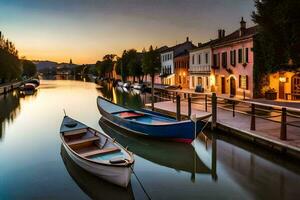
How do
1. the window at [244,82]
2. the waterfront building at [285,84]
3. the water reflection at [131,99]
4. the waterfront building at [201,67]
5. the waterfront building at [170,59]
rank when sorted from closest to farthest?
1. the waterfront building at [285,84]
2. the window at [244,82]
3. the water reflection at [131,99]
4. the waterfront building at [201,67]
5. the waterfront building at [170,59]

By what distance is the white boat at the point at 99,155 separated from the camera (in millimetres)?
10492

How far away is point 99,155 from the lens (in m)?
12.2

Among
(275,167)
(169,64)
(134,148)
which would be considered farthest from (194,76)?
(275,167)

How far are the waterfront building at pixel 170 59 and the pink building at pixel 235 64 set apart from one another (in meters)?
21.4

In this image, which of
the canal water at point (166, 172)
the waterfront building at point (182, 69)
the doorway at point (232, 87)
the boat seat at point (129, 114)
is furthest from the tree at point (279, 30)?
the waterfront building at point (182, 69)

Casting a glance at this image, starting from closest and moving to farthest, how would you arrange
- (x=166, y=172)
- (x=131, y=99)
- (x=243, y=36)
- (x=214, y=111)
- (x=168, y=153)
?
1. (x=166, y=172)
2. (x=168, y=153)
3. (x=214, y=111)
4. (x=243, y=36)
5. (x=131, y=99)

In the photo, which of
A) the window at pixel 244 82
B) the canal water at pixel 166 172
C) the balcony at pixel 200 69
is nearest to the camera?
the canal water at pixel 166 172

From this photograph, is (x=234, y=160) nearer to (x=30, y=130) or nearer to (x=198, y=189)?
(x=198, y=189)

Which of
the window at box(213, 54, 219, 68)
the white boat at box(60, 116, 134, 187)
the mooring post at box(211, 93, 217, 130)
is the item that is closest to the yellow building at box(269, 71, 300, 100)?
the window at box(213, 54, 219, 68)

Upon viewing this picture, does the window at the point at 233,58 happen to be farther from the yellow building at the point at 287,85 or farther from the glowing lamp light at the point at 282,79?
the glowing lamp light at the point at 282,79

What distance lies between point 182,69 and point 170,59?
27.2ft

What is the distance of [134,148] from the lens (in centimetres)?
1742

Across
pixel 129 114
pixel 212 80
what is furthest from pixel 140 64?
pixel 129 114

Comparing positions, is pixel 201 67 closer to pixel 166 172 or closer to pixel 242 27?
pixel 242 27
